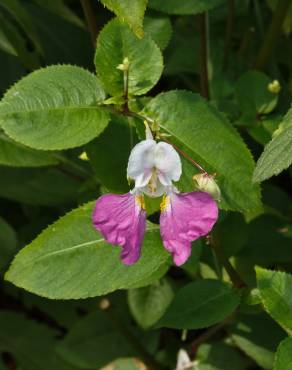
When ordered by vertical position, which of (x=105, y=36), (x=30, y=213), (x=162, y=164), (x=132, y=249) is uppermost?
(x=105, y=36)

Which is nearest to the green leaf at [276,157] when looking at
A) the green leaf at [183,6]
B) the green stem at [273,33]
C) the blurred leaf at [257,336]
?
the green leaf at [183,6]

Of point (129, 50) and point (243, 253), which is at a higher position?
point (129, 50)

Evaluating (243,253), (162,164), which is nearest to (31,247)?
(162,164)

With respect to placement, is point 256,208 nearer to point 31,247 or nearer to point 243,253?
point 31,247

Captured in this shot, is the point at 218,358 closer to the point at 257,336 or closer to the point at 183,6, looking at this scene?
the point at 257,336

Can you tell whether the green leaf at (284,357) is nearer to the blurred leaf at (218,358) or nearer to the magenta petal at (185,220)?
the magenta petal at (185,220)

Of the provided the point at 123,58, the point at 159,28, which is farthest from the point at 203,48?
the point at 123,58

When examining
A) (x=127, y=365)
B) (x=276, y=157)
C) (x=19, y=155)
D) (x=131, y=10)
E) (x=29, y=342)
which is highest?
(x=131, y=10)
